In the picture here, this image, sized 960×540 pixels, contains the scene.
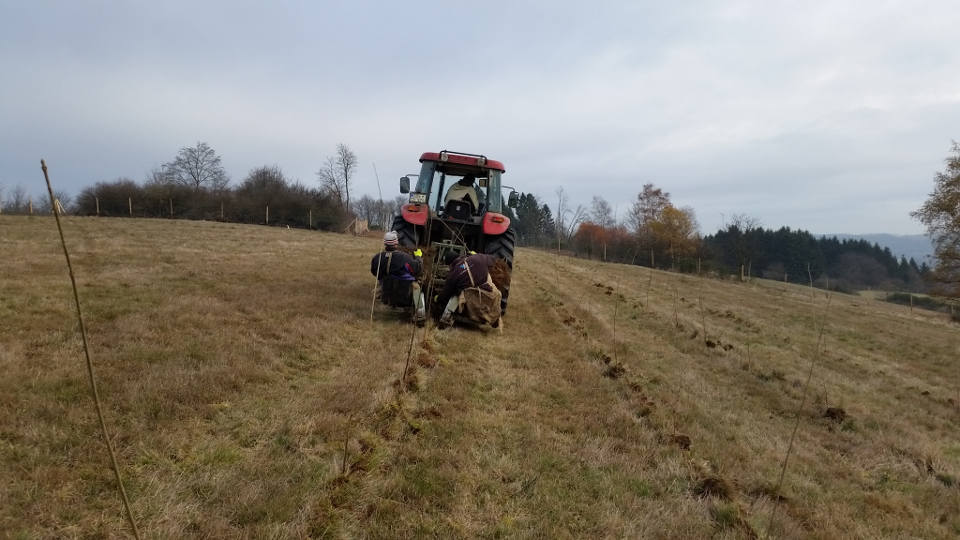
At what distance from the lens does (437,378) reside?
474cm

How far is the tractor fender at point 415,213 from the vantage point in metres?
8.09

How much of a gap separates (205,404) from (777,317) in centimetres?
1575

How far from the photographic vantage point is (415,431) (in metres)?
3.57

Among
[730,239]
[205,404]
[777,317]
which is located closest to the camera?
[205,404]

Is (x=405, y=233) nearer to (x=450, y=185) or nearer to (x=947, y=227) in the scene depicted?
(x=450, y=185)

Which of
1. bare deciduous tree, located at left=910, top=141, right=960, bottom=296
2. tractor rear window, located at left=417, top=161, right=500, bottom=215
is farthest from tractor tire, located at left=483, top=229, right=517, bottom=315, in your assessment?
bare deciduous tree, located at left=910, top=141, right=960, bottom=296

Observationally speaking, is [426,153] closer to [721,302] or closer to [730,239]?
[721,302]

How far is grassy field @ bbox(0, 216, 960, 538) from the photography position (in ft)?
8.32

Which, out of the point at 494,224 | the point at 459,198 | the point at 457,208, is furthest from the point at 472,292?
the point at 459,198

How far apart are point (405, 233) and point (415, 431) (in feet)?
16.4

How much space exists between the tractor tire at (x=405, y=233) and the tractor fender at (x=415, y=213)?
0.41ft

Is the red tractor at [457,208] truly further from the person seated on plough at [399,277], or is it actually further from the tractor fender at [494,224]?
the person seated on plough at [399,277]

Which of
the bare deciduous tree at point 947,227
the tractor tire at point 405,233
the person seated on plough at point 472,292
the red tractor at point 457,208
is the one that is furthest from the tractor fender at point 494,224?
the bare deciduous tree at point 947,227

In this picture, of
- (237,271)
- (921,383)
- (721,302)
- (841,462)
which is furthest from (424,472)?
(721,302)
